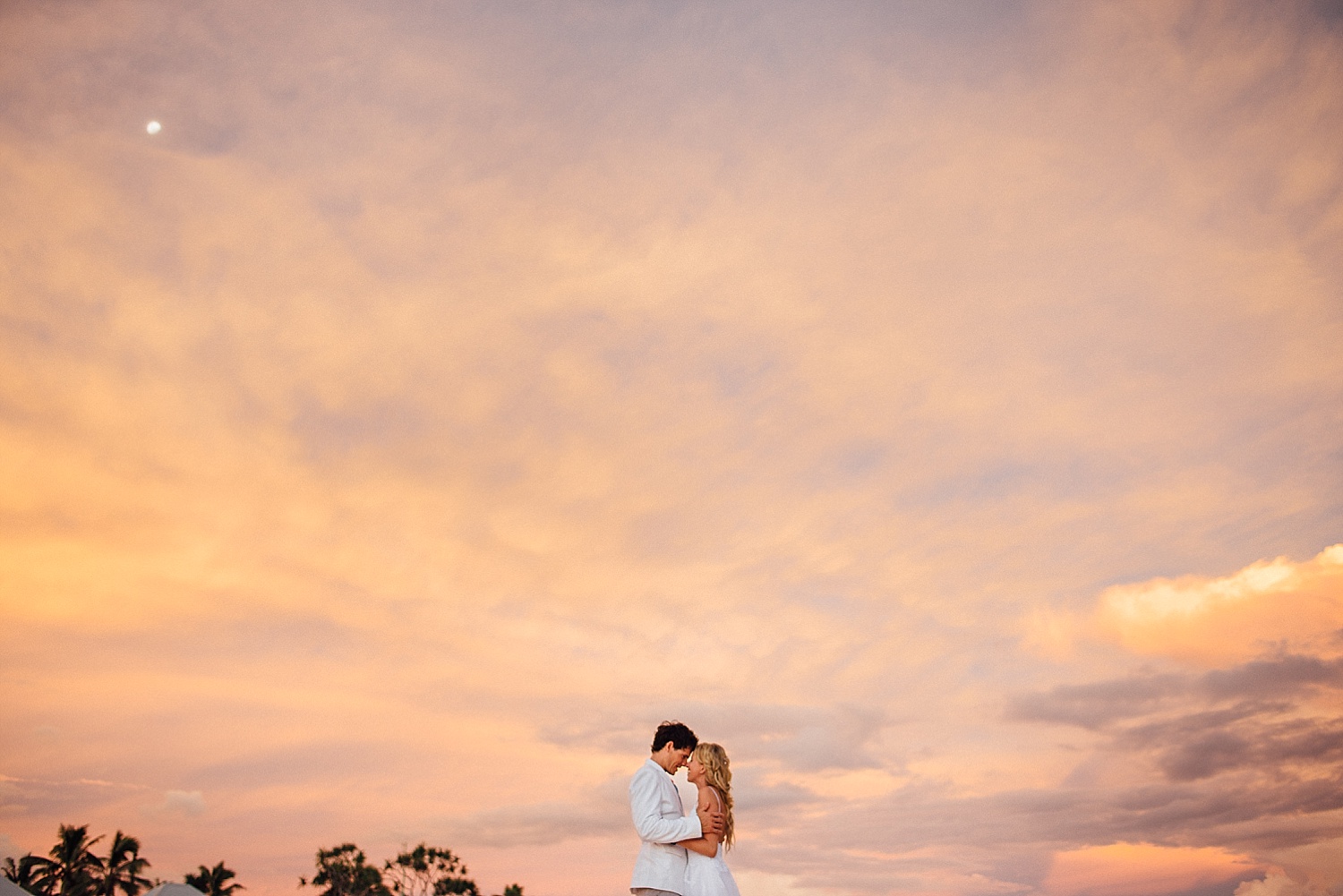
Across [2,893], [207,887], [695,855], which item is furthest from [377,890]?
[695,855]

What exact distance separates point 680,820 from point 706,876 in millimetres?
659

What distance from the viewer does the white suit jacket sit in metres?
8.32

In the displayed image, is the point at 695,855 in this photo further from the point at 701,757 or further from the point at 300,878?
the point at 300,878

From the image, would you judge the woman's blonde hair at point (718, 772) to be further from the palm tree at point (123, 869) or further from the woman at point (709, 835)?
the palm tree at point (123, 869)

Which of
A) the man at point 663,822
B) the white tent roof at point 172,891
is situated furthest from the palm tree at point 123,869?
the man at point 663,822

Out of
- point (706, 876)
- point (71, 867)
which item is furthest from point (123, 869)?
point (706, 876)

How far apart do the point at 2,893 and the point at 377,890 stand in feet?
155

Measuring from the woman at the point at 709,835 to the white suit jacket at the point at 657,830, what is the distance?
0.13 metres

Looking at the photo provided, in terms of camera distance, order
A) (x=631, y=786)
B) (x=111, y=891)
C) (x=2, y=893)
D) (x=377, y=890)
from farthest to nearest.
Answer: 1. (x=377, y=890)
2. (x=111, y=891)
3. (x=2, y=893)
4. (x=631, y=786)

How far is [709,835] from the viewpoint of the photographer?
8.52 metres

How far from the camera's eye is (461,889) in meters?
66.9

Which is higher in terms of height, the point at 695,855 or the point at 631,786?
the point at 631,786

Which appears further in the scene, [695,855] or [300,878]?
[300,878]

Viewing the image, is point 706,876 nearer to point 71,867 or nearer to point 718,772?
point 718,772
